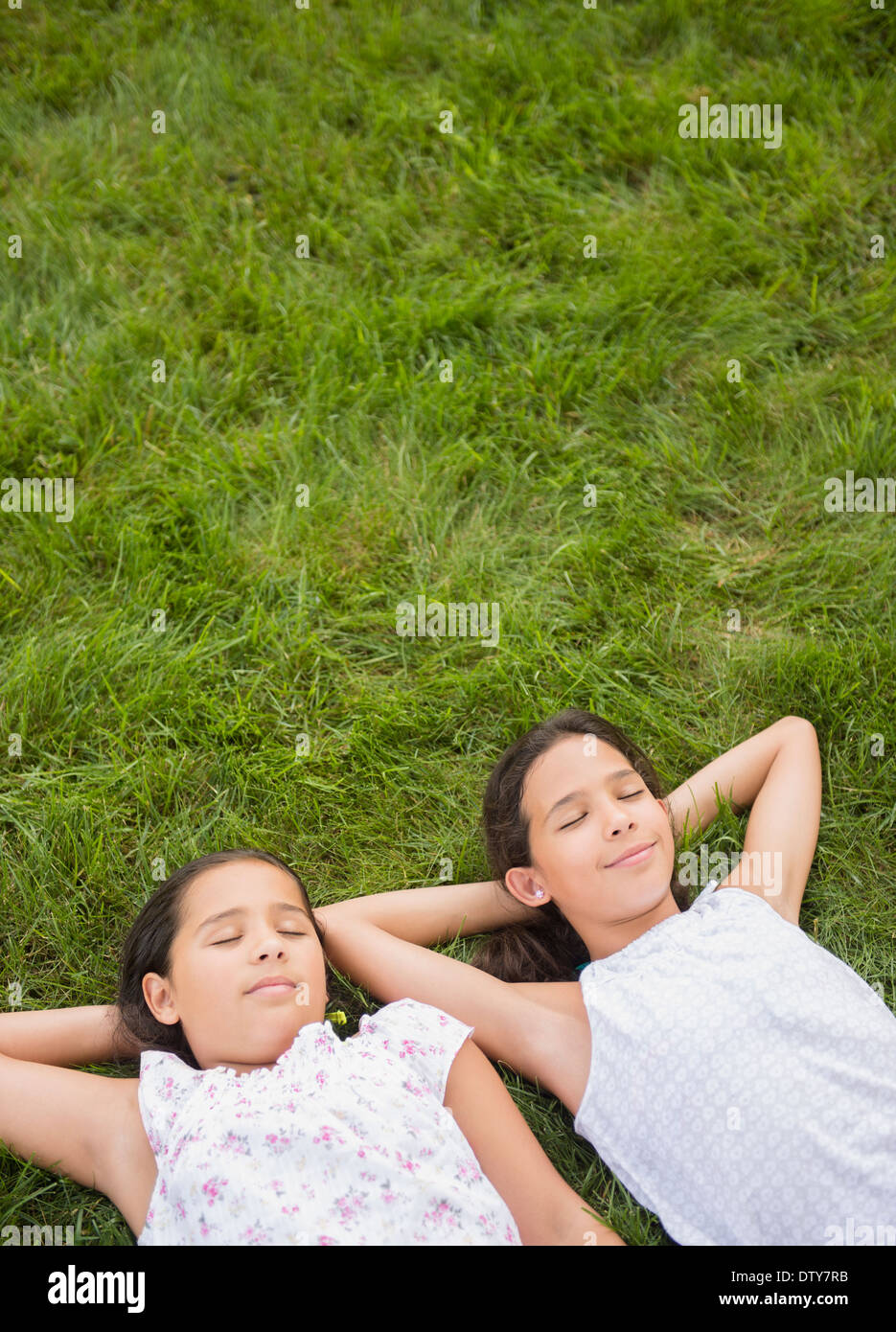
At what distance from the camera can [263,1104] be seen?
7.97 ft

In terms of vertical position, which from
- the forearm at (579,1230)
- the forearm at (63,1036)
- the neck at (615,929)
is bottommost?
the forearm at (579,1230)

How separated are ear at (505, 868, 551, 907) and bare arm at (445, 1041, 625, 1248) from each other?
0.48 metres

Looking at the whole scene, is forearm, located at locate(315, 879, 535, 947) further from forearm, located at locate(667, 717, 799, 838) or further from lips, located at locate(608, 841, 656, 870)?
forearm, located at locate(667, 717, 799, 838)

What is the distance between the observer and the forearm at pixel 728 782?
125 inches

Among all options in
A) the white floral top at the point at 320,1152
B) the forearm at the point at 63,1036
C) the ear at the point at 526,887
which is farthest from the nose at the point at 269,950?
the ear at the point at 526,887

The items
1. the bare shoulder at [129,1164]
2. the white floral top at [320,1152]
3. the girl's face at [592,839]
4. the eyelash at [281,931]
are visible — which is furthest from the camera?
the girl's face at [592,839]

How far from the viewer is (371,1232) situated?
2.25 m

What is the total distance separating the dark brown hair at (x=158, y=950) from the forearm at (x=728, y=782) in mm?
1145

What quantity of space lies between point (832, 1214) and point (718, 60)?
15.0 feet

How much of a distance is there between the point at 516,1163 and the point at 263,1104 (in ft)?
2.07

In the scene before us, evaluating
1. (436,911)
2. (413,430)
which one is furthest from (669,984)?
(413,430)

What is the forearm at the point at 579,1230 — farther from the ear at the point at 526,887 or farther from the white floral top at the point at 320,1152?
the ear at the point at 526,887

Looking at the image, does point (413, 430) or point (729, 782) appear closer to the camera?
point (729, 782)

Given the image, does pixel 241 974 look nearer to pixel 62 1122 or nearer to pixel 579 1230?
pixel 62 1122
